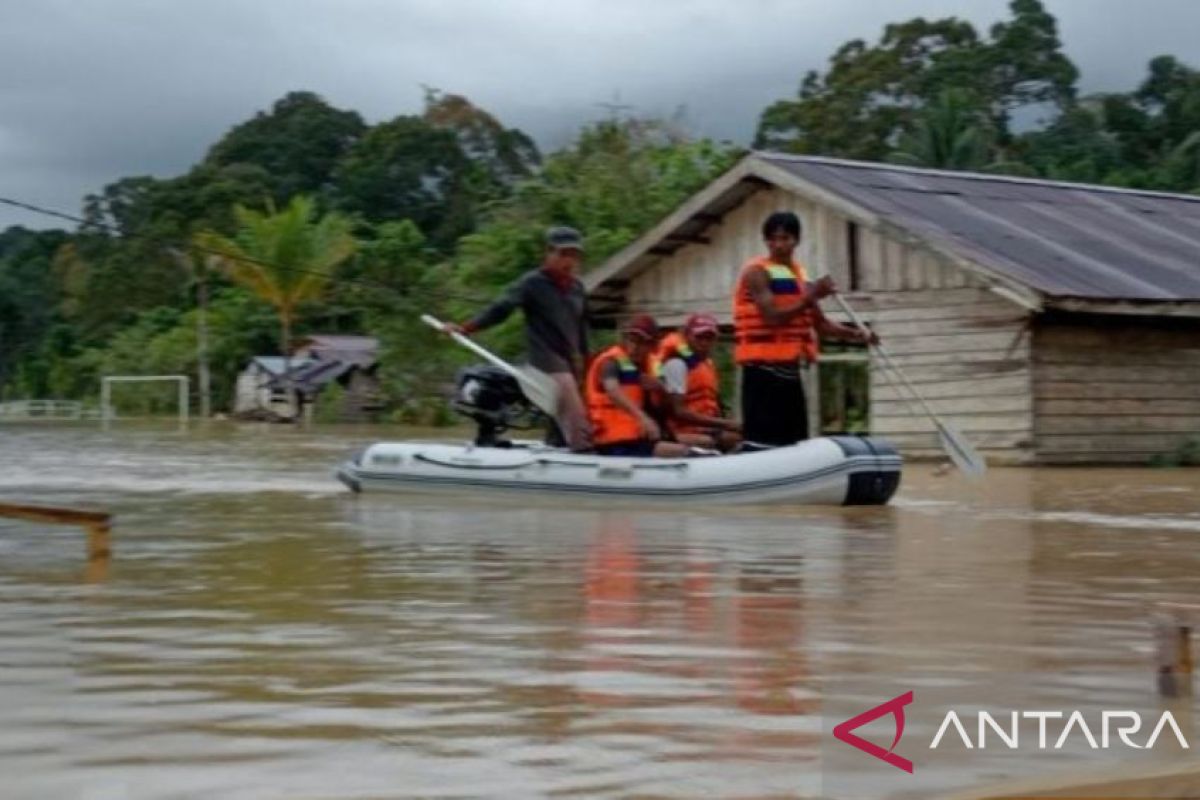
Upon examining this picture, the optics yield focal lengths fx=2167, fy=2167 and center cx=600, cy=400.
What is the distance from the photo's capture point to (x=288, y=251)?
160ft

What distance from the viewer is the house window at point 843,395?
89.3 feet

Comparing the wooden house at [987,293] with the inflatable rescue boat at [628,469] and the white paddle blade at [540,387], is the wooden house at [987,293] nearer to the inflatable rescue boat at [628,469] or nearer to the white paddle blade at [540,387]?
the inflatable rescue boat at [628,469]

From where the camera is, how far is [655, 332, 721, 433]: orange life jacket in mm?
14102

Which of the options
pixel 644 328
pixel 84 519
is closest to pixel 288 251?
pixel 644 328

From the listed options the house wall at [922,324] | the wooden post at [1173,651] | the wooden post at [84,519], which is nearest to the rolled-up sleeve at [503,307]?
the wooden post at [84,519]

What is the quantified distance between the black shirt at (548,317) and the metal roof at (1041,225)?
765 cm

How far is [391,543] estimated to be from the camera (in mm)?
10477

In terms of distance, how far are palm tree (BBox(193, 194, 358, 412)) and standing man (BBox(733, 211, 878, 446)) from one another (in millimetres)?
35278

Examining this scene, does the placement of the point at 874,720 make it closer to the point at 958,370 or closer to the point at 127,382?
the point at 958,370

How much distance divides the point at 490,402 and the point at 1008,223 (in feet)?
34.9

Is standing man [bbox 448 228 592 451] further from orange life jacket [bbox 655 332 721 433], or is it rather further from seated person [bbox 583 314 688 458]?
orange life jacket [bbox 655 332 721 433]

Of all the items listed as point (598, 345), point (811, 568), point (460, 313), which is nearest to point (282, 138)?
point (460, 313)

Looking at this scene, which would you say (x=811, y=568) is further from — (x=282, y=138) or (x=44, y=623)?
(x=282, y=138)

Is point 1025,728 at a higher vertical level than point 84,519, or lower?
lower
